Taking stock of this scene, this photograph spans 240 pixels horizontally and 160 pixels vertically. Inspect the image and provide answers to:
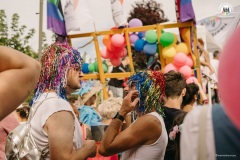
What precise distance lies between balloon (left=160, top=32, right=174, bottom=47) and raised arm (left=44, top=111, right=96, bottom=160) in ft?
16.2

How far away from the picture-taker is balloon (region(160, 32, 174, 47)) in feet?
24.6

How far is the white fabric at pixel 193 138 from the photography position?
1.45 m

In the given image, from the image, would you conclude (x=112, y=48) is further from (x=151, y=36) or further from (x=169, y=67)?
(x=169, y=67)

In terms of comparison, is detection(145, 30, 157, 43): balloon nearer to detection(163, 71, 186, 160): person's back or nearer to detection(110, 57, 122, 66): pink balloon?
detection(110, 57, 122, 66): pink balloon

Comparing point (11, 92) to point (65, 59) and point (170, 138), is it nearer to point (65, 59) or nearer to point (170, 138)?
point (65, 59)

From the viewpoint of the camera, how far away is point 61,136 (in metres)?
2.62

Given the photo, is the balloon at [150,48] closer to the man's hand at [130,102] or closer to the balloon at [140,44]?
the balloon at [140,44]

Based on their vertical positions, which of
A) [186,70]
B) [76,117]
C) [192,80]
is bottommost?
[192,80]

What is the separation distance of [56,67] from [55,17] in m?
5.66

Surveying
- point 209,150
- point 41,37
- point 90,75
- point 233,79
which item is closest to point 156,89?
point 209,150

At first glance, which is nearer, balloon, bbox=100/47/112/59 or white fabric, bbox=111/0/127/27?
white fabric, bbox=111/0/127/27

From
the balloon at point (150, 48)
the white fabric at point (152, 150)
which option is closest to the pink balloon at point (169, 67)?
the balloon at point (150, 48)

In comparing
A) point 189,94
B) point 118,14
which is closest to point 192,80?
point 118,14

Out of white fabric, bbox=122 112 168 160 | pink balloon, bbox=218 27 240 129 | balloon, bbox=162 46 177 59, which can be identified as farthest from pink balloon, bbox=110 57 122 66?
pink balloon, bbox=218 27 240 129
